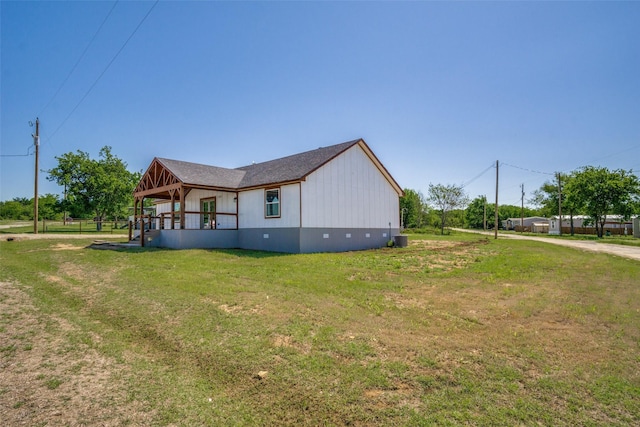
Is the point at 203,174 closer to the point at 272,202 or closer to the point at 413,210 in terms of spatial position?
the point at 272,202

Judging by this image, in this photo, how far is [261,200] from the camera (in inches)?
736

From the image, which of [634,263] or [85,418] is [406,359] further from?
[634,263]

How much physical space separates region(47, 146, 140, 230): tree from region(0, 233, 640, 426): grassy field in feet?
134

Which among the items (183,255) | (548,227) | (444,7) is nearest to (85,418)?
(183,255)

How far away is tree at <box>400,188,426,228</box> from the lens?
6072 cm

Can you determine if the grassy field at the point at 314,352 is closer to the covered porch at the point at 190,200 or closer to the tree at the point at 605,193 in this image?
the covered porch at the point at 190,200

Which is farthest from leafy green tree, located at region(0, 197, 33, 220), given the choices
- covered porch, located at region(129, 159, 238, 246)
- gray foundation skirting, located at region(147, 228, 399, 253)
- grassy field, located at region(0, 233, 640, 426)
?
grassy field, located at region(0, 233, 640, 426)

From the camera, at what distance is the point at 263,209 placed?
18.5 meters

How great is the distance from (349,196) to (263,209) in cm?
498

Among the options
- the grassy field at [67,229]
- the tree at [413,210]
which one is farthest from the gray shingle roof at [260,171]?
the tree at [413,210]

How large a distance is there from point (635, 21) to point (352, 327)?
17.7 meters

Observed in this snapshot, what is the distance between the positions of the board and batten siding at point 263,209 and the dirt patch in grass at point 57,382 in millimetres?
11915

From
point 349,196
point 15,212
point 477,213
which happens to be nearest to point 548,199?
point 477,213

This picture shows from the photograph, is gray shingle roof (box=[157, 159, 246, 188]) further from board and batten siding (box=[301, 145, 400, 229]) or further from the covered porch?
board and batten siding (box=[301, 145, 400, 229])
